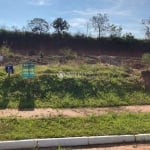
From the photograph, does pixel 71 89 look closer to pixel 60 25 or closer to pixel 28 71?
pixel 28 71

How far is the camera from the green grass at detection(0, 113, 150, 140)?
955 centimetres

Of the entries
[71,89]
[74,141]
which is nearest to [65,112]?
[71,89]

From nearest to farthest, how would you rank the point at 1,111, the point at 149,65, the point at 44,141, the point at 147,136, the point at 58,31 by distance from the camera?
the point at 44,141
the point at 147,136
the point at 1,111
the point at 149,65
the point at 58,31

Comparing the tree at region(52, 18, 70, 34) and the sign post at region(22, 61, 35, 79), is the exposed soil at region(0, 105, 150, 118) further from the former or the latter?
the tree at region(52, 18, 70, 34)

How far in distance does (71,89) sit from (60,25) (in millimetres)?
25647

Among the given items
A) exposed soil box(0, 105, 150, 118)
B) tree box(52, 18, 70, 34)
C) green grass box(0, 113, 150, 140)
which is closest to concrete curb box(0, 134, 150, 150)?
green grass box(0, 113, 150, 140)

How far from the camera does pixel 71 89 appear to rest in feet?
49.1

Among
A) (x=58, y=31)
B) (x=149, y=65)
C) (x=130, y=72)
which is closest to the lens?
(x=130, y=72)

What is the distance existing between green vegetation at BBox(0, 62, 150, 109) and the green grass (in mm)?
2178

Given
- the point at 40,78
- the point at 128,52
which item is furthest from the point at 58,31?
the point at 40,78

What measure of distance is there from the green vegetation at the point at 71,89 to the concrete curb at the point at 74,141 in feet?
12.8

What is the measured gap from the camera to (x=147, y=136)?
31.5 feet

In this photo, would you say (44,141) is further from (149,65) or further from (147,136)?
(149,65)

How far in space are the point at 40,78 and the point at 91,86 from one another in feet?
6.91
